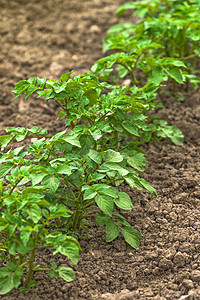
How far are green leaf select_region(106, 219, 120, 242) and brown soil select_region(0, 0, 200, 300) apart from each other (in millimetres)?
128

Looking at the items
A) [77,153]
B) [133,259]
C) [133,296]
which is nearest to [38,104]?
[77,153]

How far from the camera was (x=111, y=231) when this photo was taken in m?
2.36

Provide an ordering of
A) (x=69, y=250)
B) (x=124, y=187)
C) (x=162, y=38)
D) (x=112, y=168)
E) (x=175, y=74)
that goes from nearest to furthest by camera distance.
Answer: (x=69, y=250) < (x=112, y=168) < (x=124, y=187) < (x=175, y=74) < (x=162, y=38)

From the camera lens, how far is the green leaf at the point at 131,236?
7.88 ft

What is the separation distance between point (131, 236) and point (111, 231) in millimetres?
137

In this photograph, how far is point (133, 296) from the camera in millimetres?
2150

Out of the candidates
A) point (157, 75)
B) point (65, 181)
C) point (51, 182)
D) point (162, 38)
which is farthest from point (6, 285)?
point (162, 38)

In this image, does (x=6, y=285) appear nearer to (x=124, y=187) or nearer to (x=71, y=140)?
(x=71, y=140)

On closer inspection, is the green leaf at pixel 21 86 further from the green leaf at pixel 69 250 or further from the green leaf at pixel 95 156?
the green leaf at pixel 69 250

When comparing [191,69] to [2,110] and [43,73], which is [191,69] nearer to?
[43,73]

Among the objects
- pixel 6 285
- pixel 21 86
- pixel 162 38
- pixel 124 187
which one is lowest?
pixel 124 187

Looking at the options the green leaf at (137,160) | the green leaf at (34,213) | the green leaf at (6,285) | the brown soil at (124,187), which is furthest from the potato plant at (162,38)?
the green leaf at (6,285)

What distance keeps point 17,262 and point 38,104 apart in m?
1.81

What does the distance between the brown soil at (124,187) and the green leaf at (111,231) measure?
13 centimetres
